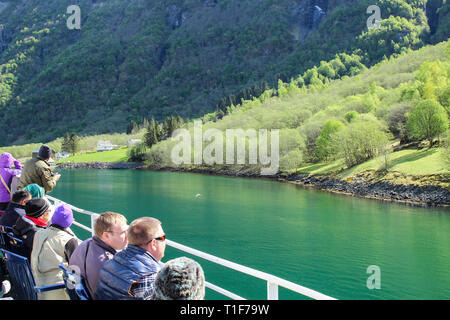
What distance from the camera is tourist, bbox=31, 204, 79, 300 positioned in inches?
198

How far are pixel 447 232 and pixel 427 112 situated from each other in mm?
34931

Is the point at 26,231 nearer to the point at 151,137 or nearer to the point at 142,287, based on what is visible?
the point at 142,287

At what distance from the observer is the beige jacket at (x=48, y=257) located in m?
5.03

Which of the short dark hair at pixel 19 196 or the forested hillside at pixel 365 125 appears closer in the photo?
the short dark hair at pixel 19 196

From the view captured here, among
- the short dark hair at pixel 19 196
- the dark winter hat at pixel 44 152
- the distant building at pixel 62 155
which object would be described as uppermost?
the distant building at pixel 62 155

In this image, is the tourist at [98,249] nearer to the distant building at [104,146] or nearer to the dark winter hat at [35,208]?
the dark winter hat at [35,208]

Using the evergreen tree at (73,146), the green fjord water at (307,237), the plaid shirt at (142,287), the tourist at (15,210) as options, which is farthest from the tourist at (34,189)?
the evergreen tree at (73,146)

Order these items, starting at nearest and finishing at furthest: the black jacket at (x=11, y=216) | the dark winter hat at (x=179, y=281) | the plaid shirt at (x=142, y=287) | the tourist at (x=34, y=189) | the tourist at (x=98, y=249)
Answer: the dark winter hat at (x=179, y=281), the plaid shirt at (x=142, y=287), the tourist at (x=98, y=249), the black jacket at (x=11, y=216), the tourist at (x=34, y=189)

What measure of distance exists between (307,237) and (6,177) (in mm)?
24612

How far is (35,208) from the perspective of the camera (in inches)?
230

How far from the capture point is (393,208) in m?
42.4

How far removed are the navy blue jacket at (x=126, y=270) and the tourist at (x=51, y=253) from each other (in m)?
1.51
